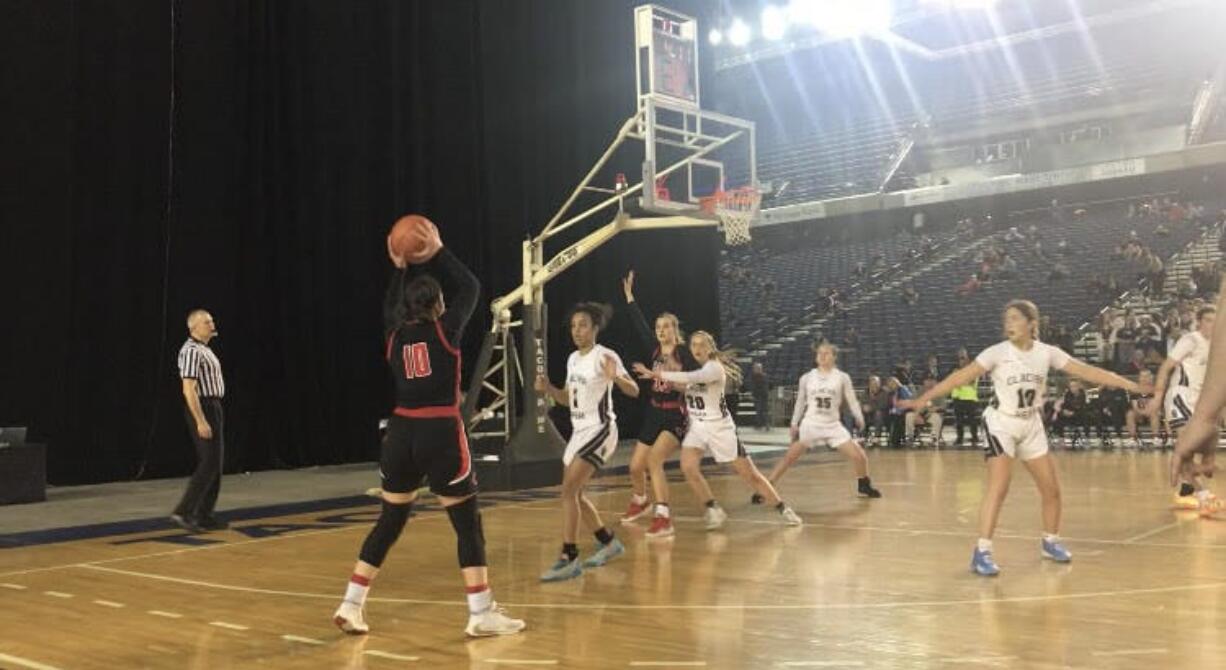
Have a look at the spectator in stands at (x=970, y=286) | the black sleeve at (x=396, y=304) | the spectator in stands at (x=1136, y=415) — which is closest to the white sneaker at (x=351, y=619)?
the black sleeve at (x=396, y=304)

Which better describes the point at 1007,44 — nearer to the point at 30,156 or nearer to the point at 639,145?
the point at 639,145

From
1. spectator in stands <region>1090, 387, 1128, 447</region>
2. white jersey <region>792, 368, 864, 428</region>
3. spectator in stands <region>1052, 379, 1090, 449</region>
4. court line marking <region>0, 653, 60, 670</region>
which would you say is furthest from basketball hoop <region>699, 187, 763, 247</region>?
court line marking <region>0, 653, 60, 670</region>

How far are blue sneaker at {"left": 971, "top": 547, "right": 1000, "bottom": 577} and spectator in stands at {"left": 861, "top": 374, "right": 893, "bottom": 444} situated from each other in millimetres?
12459

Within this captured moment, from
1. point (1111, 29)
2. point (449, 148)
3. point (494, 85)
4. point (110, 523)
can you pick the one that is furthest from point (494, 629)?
point (1111, 29)

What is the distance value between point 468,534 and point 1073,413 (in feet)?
49.0

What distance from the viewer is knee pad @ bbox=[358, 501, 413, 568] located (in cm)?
521

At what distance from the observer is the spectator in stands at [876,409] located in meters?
19.3

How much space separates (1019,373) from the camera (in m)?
6.84

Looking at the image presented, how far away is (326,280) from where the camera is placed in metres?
15.9

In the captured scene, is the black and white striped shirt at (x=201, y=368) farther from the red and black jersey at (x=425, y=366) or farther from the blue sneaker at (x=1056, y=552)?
the blue sneaker at (x=1056, y=552)

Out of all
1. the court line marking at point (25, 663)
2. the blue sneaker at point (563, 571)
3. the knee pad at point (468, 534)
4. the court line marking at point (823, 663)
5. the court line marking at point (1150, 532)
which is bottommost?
the court line marking at point (1150, 532)

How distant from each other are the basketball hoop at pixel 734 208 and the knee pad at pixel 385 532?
9.92 m

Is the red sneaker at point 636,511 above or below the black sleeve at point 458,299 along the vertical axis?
below

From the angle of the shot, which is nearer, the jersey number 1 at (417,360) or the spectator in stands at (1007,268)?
the jersey number 1 at (417,360)
